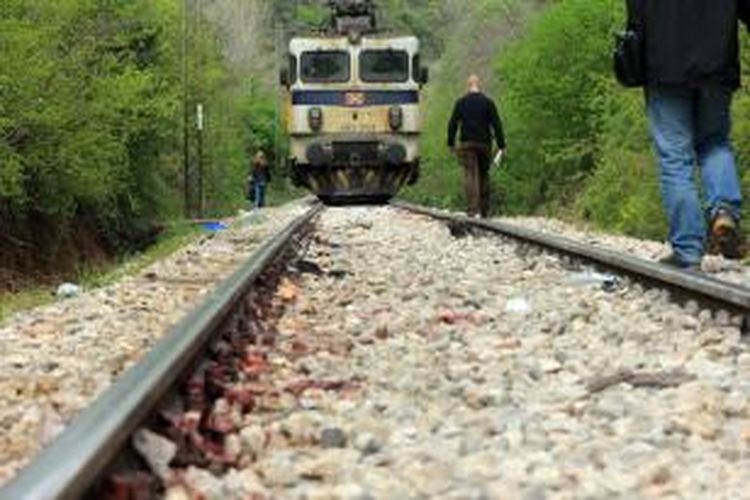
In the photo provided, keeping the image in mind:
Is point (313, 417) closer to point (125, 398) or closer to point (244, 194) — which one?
point (125, 398)

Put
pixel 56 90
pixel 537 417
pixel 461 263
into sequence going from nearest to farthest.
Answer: pixel 537 417 → pixel 461 263 → pixel 56 90

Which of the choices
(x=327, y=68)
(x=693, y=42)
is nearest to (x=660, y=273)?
(x=693, y=42)

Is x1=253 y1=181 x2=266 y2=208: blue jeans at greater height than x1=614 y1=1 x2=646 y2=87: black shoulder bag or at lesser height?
lesser

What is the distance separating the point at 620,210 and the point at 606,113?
4814 millimetres

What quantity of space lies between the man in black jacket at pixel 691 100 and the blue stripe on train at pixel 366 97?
62.1ft

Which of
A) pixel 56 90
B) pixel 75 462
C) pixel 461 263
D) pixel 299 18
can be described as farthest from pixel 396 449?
pixel 299 18

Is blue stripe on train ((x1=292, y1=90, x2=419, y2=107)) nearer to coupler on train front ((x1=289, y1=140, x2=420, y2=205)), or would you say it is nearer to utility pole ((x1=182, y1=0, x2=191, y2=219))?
coupler on train front ((x1=289, y1=140, x2=420, y2=205))

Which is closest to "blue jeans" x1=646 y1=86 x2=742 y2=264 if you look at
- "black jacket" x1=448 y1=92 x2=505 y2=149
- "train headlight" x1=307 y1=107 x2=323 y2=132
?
"black jacket" x1=448 y1=92 x2=505 y2=149

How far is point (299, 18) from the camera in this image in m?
125

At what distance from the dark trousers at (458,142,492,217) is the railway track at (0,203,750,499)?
9.83 metres

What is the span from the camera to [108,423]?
3.10m

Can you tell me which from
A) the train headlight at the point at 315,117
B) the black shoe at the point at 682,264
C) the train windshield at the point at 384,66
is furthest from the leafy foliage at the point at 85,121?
the black shoe at the point at 682,264

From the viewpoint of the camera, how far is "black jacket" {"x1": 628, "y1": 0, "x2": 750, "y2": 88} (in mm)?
7242

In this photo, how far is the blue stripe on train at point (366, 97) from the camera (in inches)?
1038
